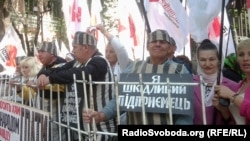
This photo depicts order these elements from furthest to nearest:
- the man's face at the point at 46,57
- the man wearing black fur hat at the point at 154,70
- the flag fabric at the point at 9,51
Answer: the flag fabric at the point at 9,51 → the man's face at the point at 46,57 → the man wearing black fur hat at the point at 154,70

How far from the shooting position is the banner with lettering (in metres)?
3.18

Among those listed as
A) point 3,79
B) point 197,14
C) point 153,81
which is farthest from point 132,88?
point 3,79

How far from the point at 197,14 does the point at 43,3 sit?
2060 centimetres

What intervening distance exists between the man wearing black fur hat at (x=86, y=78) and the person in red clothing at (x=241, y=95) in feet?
4.13

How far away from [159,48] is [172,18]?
2472mm

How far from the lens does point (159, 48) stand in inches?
144

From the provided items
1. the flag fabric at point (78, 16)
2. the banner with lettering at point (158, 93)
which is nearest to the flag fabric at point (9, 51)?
the flag fabric at point (78, 16)

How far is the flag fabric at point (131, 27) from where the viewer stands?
8375 millimetres

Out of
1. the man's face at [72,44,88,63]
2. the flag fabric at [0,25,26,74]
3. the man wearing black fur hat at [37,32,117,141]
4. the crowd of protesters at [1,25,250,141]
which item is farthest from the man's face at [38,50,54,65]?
the flag fabric at [0,25,26,74]

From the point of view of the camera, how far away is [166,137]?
10.0ft

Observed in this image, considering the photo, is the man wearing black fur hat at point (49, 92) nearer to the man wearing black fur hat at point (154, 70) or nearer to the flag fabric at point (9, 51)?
the man wearing black fur hat at point (154, 70)

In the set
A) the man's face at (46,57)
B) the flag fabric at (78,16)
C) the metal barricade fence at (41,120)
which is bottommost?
the metal barricade fence at (41,120)

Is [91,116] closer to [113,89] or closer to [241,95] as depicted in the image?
[113,89]

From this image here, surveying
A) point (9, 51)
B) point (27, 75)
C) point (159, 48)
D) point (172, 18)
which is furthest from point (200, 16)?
point (9, 51)
